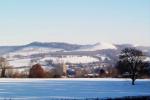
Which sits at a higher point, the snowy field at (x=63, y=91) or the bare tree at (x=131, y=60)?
the bare tree at (x=131, y=60)

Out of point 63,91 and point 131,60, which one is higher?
point 131,60

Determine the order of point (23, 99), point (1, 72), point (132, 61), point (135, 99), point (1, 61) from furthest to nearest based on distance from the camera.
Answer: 1. point (1, 61)
2. point (1, 72)
3. point (132, 61)
4. point (23, 99)
5. point (135, 99)

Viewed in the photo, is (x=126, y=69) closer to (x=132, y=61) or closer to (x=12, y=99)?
(x=132, y=61)

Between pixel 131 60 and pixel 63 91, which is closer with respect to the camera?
pixel 63 91

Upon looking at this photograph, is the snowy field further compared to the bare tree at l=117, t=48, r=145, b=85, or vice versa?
the bare tree at l=117, t=48, r=145, b=85

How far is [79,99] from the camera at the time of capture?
33.0m

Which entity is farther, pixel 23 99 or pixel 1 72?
pixel 1 72

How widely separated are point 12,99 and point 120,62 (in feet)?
135

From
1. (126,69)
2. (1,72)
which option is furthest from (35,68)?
(126,69)

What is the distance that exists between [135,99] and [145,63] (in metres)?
42.7

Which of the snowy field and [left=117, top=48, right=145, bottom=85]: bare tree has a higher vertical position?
[left=117, top=48, right=145, bottom=85]: bare tree

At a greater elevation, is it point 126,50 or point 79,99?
point 126,50

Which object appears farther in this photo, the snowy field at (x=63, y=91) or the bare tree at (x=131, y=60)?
the bare tree at (x=131, y=60)

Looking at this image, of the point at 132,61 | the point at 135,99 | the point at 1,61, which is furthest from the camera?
the point at 1,61
